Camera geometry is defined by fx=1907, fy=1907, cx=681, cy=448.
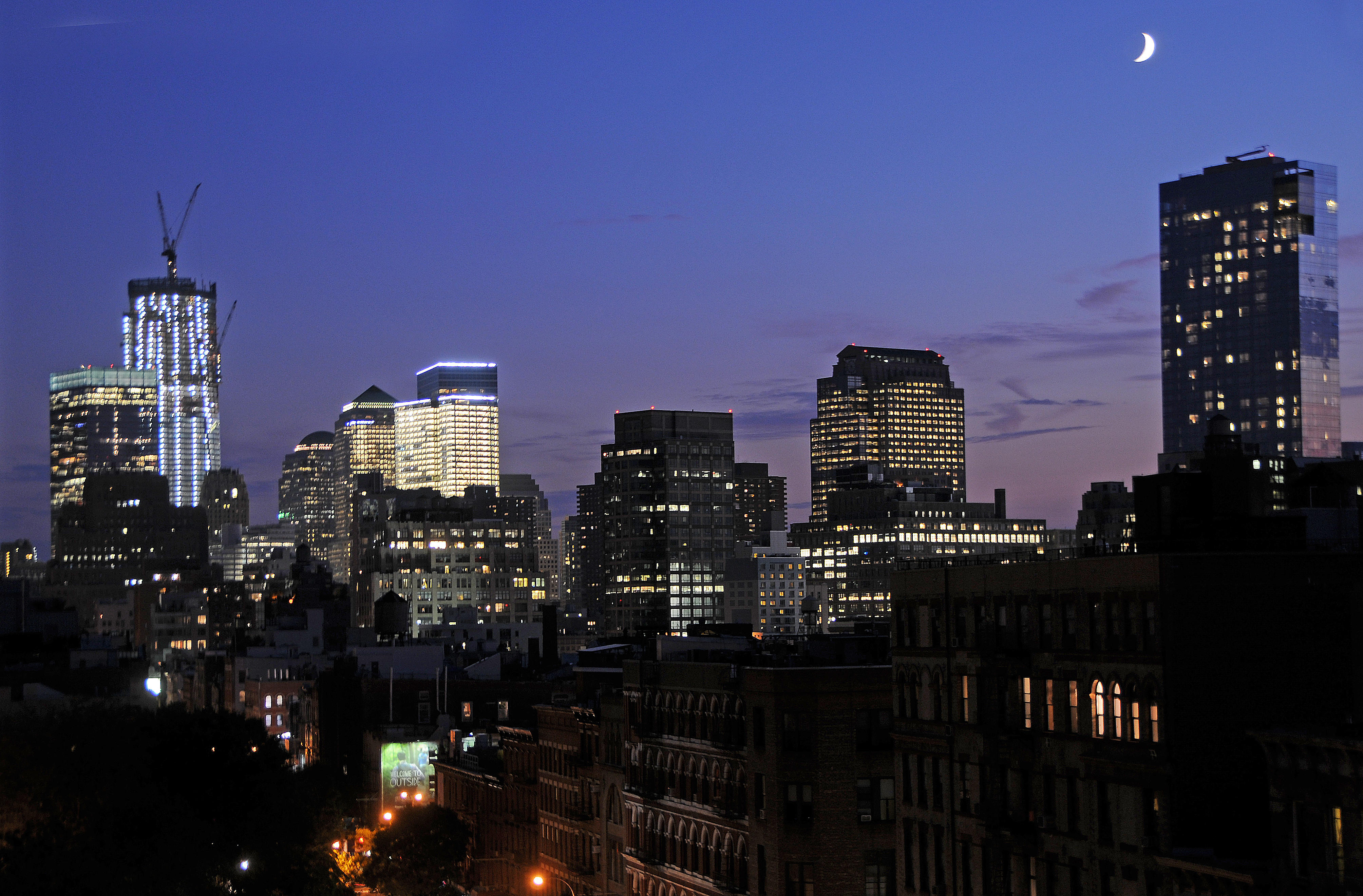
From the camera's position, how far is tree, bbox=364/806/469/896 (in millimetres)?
118812

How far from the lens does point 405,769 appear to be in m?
159

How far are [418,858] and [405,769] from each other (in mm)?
40432

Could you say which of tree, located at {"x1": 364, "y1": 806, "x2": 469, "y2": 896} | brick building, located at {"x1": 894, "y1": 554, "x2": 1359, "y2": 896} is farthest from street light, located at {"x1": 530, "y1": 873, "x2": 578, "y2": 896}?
brick building, located at {"x1": 894, "y1": 554, "x2": 1359, "y2": 896}

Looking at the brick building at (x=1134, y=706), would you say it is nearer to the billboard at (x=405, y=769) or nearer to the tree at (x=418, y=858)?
the tree at (x=418, y=858)

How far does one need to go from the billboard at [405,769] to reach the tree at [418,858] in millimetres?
33831

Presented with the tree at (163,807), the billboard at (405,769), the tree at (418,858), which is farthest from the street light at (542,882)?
the billboard at (405,769)

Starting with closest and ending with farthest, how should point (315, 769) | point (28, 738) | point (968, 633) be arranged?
1. point (968, 633)
2. point (28, 738)
3. point (315, 769)

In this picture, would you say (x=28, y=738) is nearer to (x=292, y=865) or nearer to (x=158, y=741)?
(x=158, y=741)

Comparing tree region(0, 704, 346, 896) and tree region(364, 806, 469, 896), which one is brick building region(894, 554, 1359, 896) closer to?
tree region(0, 704, 346, 896)

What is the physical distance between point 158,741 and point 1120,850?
78075 mm

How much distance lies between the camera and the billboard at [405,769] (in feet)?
517

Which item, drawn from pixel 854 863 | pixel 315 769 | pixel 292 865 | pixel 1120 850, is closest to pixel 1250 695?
pixel 1120 850

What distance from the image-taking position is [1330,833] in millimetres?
47312

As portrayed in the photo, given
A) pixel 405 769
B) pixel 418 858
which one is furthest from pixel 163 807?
pixel 405 769
